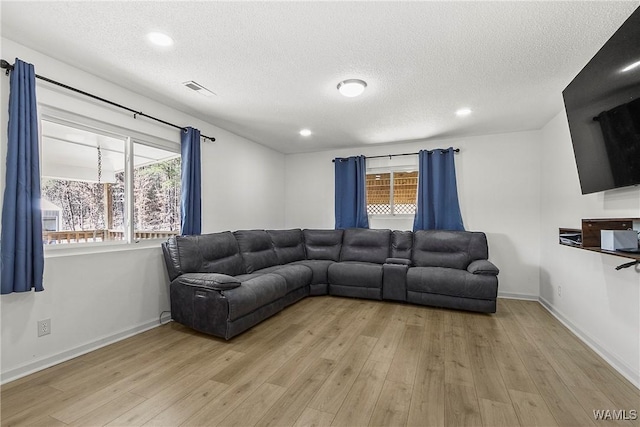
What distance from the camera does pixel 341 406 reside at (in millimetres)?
1760

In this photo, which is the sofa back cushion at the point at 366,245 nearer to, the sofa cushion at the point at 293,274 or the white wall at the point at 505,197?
the sofa cushion at the point at 293,274

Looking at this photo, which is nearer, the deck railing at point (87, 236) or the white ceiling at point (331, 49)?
the white ceiling at point (331, 49)

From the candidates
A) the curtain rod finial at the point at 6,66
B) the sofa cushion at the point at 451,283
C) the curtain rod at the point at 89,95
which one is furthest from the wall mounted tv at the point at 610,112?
the curtain rod finial at the point at 6,66

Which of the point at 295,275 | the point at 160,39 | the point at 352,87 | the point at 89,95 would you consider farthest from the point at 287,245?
the point at 160,39

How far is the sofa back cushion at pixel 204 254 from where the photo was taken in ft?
9.77

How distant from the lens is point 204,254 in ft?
10.5

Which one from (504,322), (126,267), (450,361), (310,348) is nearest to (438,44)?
(450,361)

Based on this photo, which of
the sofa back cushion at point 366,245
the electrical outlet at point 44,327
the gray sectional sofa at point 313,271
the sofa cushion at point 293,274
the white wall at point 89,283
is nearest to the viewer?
the white wall at point 89,283

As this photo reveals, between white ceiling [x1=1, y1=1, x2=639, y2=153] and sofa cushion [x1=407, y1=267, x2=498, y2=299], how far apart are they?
202cm

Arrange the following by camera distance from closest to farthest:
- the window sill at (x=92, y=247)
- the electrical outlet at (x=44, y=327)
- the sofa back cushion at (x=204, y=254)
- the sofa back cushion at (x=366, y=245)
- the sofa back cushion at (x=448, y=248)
A: the electrical outlet at (x=44, y=327) → the window sill at (x=92, y=247) → the sofa back cushion at (x=204, y=254) → the sofa back cushion at (x=448, y=248) → the sofa back cushion at (x=366, y=245)

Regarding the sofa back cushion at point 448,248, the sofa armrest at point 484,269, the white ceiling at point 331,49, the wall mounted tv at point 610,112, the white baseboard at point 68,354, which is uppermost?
the white ceiling at point 331,49

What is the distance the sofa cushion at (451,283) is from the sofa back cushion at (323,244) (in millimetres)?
1369

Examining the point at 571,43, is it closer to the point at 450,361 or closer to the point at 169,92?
the point at 450,361

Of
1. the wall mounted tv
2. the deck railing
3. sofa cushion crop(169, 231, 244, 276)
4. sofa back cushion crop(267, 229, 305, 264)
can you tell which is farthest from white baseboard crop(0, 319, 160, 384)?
the wall mounted tv
